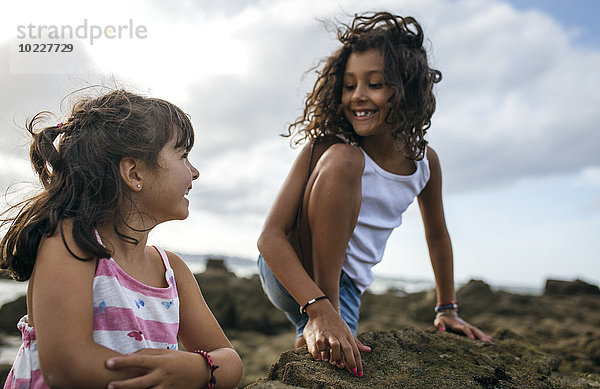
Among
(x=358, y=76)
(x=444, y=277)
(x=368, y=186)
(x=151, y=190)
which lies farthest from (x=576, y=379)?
(x=151, y=190)

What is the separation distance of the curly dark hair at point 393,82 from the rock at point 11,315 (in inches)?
255

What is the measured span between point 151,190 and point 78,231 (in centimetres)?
30

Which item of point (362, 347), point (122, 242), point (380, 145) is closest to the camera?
point (122, 242)

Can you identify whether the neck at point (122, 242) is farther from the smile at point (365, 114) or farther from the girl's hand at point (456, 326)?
the girl's hand at point (456, 326)

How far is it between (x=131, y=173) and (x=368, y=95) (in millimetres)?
1430

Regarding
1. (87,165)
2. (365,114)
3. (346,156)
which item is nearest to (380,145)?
(365,114)

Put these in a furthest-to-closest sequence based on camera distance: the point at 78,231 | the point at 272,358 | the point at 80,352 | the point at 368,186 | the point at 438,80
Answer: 1. the point at 272,358
2. the point at 438,80
3. the point at 368,186
4. the point at 78,231
5. the point at 80,352

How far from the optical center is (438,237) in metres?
3.07

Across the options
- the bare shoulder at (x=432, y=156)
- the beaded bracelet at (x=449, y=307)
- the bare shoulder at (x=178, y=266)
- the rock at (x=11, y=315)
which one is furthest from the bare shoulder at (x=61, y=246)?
the rock at (x=11, y=315)

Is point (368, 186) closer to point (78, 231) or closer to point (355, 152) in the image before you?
point (355, 152)

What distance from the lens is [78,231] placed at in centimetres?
148

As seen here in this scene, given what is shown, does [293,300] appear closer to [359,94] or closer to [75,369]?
[359,94]

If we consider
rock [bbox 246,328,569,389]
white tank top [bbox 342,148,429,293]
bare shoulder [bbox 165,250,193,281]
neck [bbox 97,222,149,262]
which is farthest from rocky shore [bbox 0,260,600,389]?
neck [bbox 97,222,149,262]

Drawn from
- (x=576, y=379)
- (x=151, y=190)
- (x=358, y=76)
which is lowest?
(x=576, y=379)
